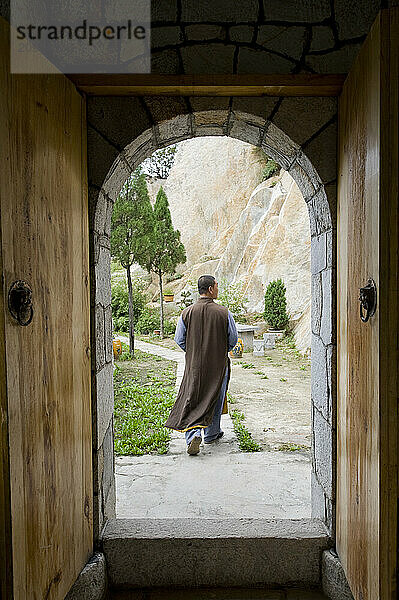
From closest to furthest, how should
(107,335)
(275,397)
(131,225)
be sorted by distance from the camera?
(107,335) → (275,397) → (131,225)

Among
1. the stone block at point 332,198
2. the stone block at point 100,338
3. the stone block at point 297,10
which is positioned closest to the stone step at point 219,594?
the stone block at point 100,338

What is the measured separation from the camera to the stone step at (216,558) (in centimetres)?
231

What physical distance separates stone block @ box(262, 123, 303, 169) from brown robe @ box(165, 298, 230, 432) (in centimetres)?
206

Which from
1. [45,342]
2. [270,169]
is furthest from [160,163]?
[45,342]

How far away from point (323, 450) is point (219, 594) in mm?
749

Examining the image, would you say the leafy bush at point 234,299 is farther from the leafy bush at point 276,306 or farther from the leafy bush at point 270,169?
the leafy bush at point 270,169

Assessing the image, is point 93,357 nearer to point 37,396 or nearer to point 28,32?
point 37,396

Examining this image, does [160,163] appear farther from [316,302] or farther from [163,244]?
[316,302]

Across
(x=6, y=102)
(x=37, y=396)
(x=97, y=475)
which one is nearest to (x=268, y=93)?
(x=6, y=102)

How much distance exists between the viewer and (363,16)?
220cm

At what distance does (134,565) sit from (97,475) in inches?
16.5

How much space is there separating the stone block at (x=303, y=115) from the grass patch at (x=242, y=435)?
2950 millimetres

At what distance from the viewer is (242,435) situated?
5137 millimetres

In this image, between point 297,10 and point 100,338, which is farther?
point 100,338
